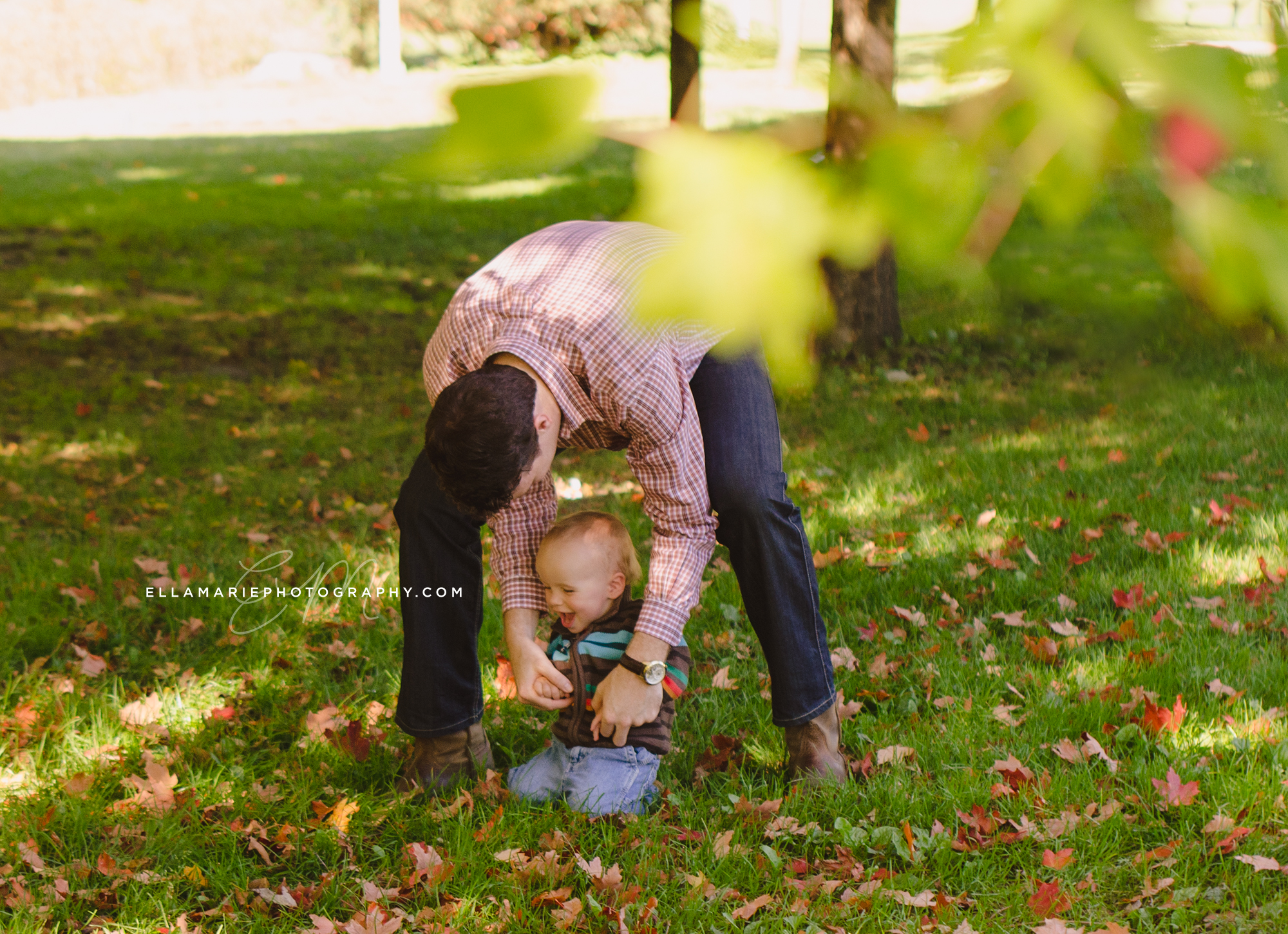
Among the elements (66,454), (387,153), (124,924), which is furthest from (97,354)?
(387,153)

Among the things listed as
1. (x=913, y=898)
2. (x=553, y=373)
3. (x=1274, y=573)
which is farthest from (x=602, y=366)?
(x=1274, y=573)

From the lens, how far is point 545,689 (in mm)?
2637

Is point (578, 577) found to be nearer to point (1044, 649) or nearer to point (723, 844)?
point (723, 844)

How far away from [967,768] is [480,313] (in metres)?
1.66

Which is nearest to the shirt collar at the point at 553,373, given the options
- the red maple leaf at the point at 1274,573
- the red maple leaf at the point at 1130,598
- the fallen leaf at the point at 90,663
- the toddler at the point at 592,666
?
the toddler at the point at 592,666

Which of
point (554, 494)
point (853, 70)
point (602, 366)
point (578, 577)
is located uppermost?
point (853, 70)

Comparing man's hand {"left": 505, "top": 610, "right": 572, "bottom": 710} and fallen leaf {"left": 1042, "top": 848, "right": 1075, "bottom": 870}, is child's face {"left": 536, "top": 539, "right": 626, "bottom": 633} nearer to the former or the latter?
man's hand {"left": 505, "top": 610, "right": 572, "bottom": 710}

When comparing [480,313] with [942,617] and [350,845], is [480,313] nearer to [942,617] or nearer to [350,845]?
[350,845]

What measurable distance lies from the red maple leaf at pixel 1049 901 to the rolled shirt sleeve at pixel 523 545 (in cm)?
132

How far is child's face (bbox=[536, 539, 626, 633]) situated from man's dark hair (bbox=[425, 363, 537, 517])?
43cm

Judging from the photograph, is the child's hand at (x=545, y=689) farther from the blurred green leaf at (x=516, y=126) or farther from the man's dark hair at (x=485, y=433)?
the blurred green leaf at (x=516, y=126)

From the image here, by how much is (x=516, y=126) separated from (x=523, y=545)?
207 cm

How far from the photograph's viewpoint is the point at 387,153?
82 centimetres

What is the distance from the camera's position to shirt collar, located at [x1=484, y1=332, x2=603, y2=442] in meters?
2.22
